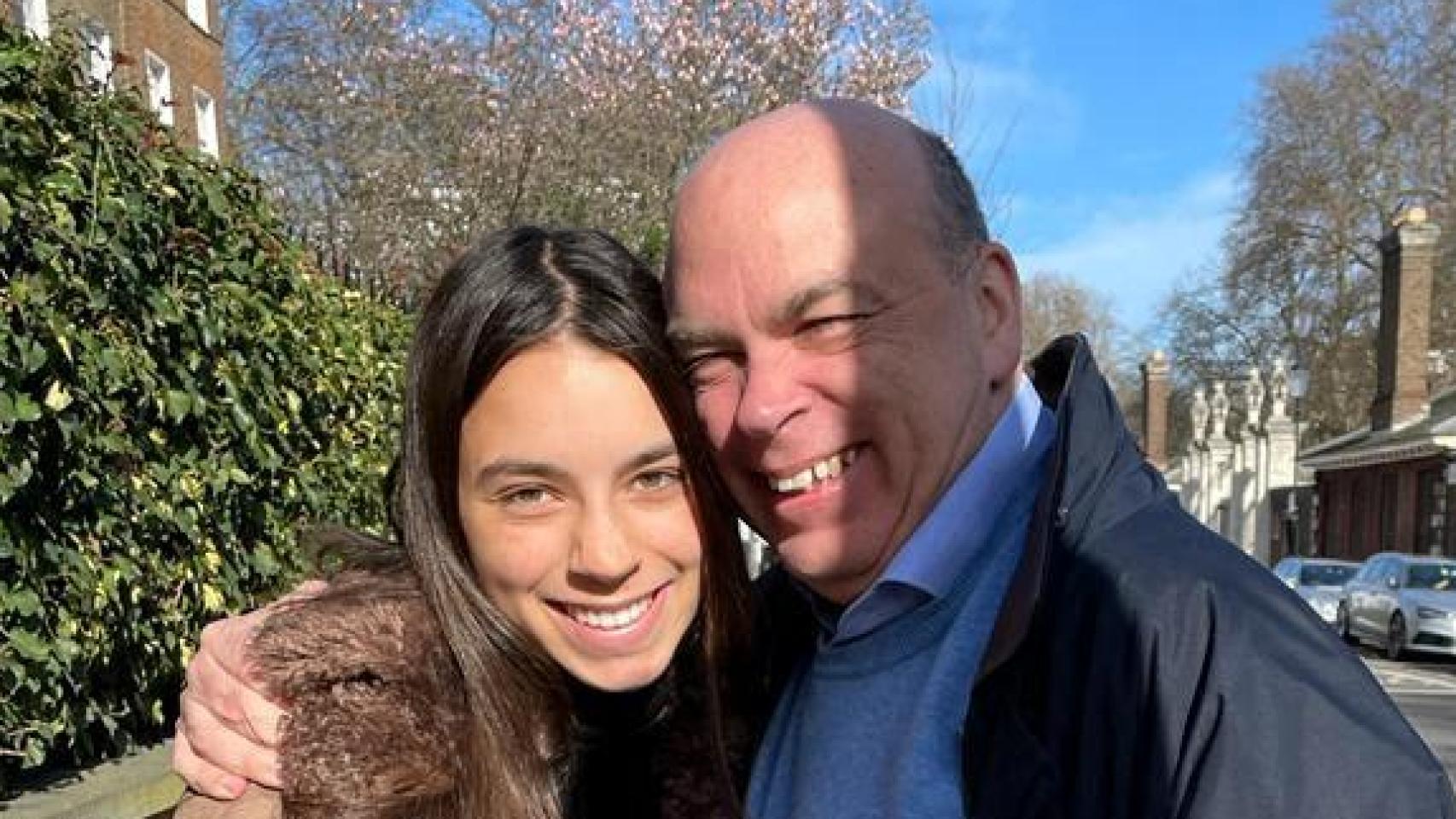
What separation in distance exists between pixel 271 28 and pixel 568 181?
12.6 meters

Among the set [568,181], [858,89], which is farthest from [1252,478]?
[568,181]

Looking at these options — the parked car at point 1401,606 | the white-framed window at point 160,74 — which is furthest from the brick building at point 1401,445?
the white-framed window at point 160,74

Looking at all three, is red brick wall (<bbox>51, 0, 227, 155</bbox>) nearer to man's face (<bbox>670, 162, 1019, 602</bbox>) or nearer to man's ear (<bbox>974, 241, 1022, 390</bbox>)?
man's face (<bbox>670, 162, 1019, 602</bbox>)

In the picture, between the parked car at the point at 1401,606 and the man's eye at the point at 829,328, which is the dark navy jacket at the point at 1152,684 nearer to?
the man's eye at the point at 829,328

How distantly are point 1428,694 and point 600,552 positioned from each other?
1521 cm

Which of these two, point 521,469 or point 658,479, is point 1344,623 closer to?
point 658,479

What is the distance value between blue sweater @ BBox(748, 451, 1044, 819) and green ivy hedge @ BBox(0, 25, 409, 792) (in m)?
2.51

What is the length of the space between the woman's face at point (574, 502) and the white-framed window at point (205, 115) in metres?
19.3

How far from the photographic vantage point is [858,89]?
1519 centimetres

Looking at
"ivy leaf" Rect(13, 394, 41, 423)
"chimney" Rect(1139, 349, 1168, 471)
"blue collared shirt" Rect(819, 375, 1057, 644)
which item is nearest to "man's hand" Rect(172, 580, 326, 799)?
"blue collared shirt" Rect(819, 375, 1057, 644)

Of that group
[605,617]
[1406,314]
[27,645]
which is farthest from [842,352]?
[1406,314]

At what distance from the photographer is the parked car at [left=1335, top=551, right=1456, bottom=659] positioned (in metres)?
17.2

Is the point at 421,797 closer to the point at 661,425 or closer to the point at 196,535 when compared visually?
the point at 661,425

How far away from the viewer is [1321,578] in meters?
22.8
